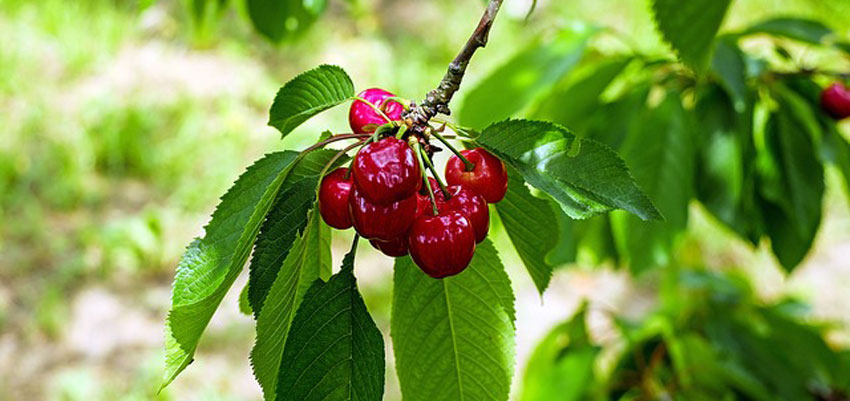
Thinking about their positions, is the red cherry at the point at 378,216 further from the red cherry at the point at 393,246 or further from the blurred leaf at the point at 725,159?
the blurred leaf at the point at 725,159

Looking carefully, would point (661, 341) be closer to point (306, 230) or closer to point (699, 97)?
point (699, 97)

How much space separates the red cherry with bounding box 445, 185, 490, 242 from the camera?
59 centimetres

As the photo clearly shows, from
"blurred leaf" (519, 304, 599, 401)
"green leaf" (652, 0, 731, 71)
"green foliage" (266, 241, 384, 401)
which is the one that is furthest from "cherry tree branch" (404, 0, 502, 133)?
"blurred leaf" (519, 304, 599, 401)

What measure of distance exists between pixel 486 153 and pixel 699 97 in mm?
785

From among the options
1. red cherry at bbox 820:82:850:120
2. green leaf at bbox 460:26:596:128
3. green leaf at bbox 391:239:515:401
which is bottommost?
red cherry at bbox 820:82:850:120

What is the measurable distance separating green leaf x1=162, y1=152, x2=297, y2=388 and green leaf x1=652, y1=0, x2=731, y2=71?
0.45 metres

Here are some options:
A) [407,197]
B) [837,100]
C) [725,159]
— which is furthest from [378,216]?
[837,100]

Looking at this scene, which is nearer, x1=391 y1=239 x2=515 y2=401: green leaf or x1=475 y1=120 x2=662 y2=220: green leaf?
x1=475 y1=120 x2=662 y2=220: green leaf

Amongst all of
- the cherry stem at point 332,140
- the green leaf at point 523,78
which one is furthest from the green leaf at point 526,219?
the green leaf at point 523,78

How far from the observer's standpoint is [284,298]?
606mm

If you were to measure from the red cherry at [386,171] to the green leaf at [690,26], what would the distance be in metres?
0.40

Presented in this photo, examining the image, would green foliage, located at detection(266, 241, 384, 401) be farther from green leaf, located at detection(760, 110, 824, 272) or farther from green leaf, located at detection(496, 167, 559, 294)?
green leaf, located at detection(760, 110, 824, 272)

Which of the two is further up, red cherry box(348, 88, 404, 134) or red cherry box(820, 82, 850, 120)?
red cherry box(348, 88, 404, 134)

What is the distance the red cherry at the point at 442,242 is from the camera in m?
0.56
